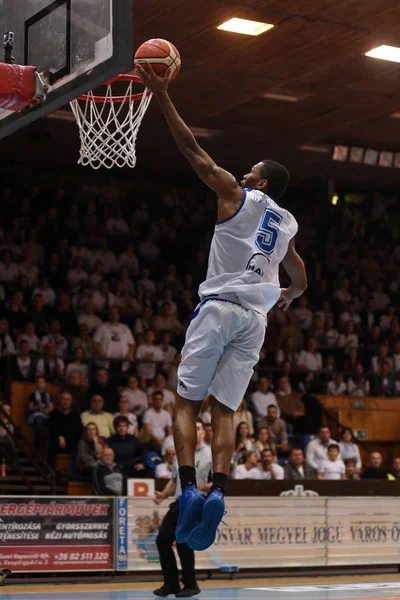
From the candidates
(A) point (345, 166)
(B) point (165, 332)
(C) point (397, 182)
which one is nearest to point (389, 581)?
(B) point (165, 332)

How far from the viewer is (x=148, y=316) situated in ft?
73.4

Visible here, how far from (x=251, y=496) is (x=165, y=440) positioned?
2.08m

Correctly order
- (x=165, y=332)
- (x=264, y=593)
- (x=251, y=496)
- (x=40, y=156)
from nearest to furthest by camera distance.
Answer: (x=264, y=593) < (x=251, y=496) < (x=165, y=332) < (x=40, y=156)

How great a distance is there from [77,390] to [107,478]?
110 inches

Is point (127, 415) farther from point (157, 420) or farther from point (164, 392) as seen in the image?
point (164, 392)

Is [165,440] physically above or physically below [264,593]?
above

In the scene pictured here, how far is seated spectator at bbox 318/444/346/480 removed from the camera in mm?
19203

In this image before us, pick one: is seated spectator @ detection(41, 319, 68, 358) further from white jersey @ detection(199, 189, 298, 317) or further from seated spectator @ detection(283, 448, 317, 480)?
white jersey @ detection(199, 189, 298, 317)

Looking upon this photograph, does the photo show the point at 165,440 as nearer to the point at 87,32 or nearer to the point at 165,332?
the point at 165,332

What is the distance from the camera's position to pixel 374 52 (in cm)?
1816

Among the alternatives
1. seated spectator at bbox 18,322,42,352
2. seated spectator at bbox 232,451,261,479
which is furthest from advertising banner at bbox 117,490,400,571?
seated spectator at bbox 18,322,42,352

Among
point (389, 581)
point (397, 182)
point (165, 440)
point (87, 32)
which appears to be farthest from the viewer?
point (397, 182)

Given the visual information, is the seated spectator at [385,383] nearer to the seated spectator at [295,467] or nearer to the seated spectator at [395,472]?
the seated spectator at [395,472]

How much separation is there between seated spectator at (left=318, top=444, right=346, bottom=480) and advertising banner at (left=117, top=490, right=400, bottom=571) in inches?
59.3
